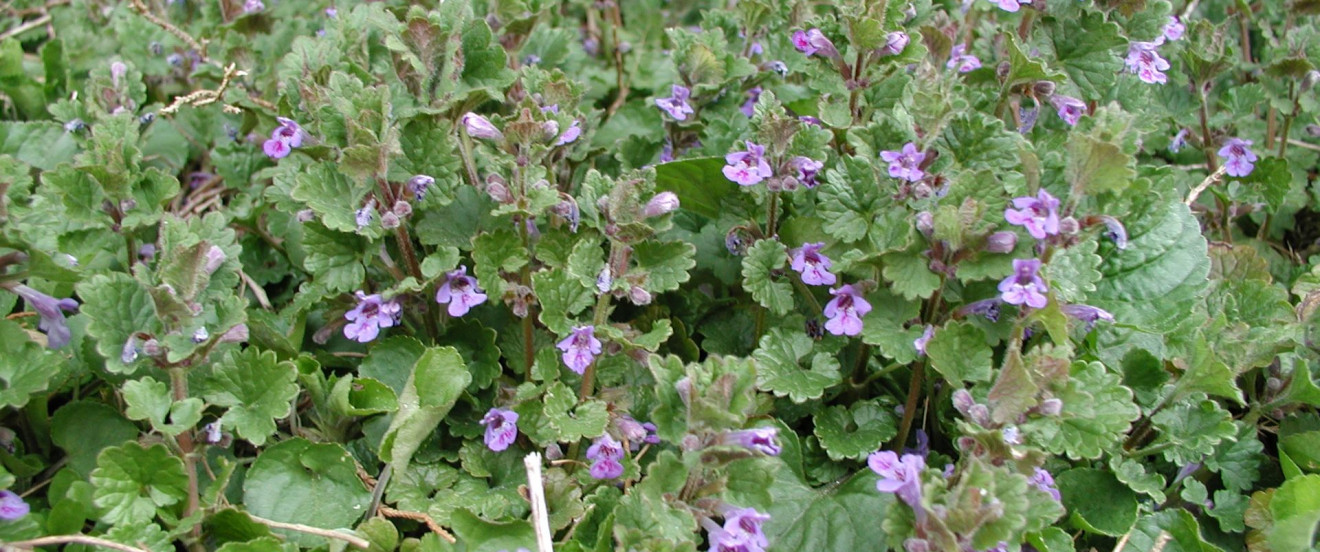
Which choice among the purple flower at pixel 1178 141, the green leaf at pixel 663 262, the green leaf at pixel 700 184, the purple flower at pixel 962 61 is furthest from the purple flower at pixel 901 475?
the purple flower at pixel 1178 141

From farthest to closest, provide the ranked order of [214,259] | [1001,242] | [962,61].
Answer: [962,61] < [214,259] < [1001,242]

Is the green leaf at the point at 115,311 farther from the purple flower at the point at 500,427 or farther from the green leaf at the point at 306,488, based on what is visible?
the purple flower at the point at 500,427

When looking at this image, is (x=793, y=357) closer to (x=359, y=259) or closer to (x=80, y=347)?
(x=359, y=259)

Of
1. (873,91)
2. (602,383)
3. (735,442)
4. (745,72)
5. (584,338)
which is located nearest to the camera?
(735,442)

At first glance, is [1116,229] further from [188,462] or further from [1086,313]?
[188,462]

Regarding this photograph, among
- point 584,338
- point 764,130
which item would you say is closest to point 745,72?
point 764,130

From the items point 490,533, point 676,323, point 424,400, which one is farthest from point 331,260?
point 676,323

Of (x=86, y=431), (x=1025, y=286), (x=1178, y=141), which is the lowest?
(x=86, y=431)

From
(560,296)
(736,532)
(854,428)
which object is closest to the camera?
(736,532)
